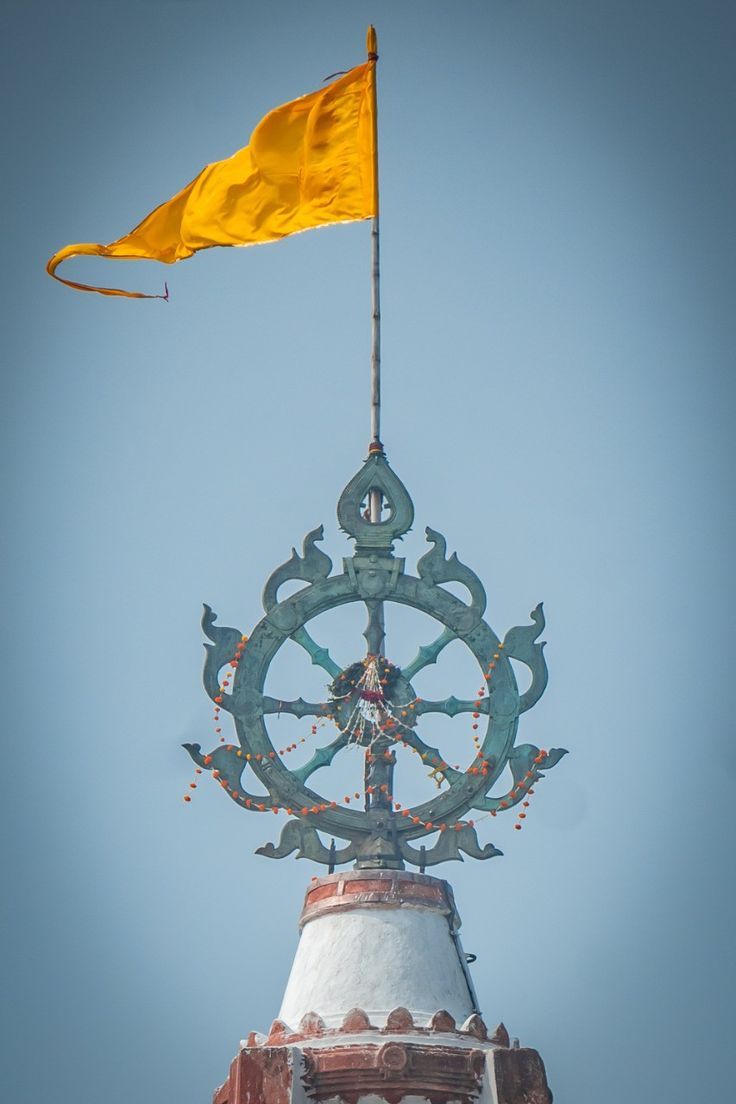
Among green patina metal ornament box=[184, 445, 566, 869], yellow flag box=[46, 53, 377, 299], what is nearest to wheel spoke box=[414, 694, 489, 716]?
green patina metal ornament box=[184, 445, 566, 869]

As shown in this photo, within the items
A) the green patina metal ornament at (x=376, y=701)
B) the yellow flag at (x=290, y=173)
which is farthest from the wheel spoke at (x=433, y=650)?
the yellow flag at (x=290, y=173)

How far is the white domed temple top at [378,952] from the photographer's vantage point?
22.3 m

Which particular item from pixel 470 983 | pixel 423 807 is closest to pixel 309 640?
pixel 423 807

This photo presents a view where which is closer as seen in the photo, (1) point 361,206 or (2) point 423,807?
(2) point 423,807

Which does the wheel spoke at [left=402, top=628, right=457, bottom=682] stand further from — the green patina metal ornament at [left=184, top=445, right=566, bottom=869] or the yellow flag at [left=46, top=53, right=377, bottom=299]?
the yellow flag at [left=46, top=53, right=377, bottom=299]

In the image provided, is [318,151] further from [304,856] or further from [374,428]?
[304,856]

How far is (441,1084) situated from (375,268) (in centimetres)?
1128

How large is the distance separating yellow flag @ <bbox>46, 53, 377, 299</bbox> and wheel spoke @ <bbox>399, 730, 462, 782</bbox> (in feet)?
29.2

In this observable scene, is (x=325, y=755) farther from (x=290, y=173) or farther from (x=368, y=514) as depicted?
(x=290, y=173)

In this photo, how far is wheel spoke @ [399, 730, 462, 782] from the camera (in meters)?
23.8

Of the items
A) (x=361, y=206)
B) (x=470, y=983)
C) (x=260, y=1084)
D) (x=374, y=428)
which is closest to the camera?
(x=260, y=1084)

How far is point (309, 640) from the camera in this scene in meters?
24.5

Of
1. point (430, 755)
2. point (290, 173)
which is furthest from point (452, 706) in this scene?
point (290, 173)

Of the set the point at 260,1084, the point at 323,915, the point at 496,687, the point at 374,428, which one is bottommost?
the point at 260,1084
